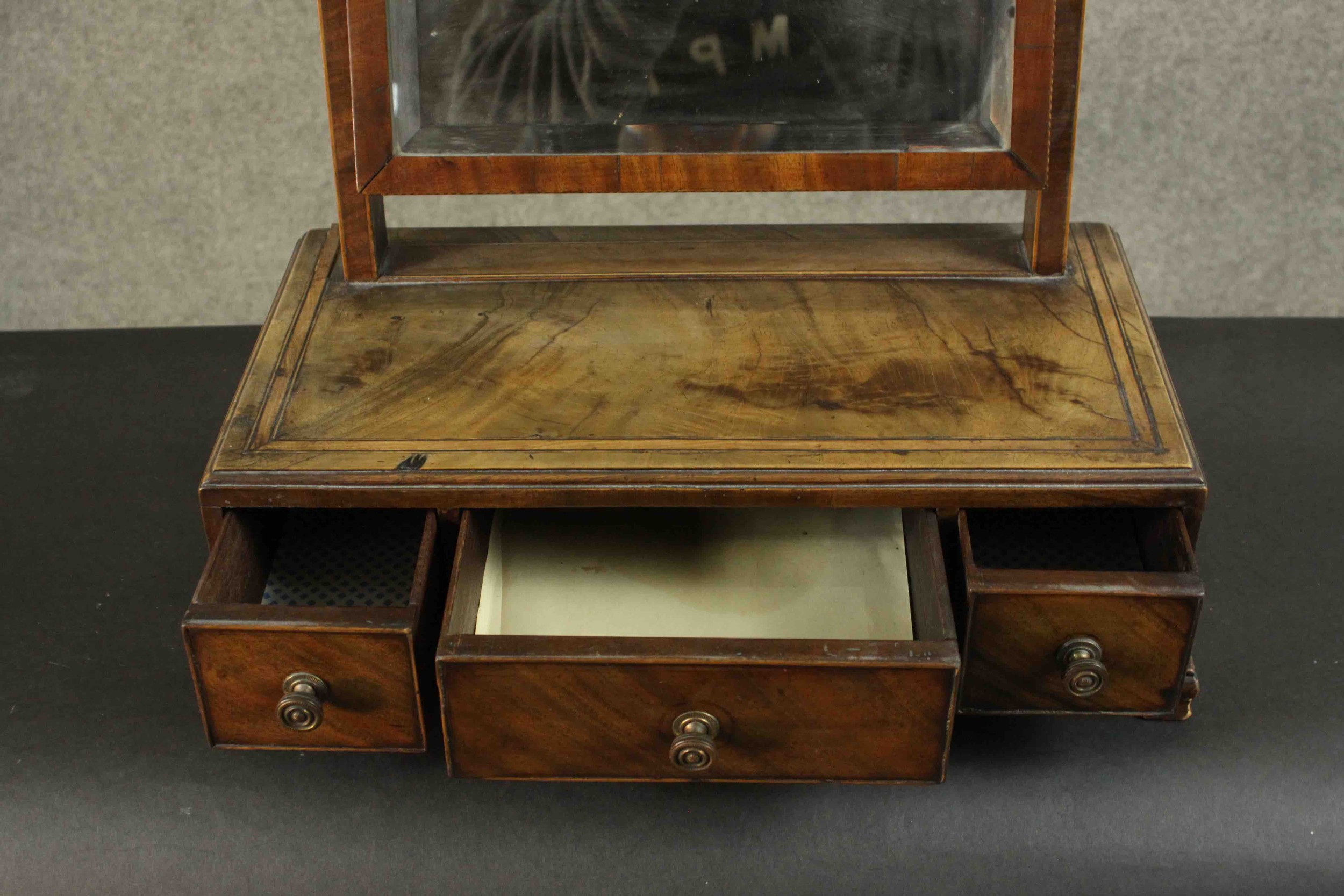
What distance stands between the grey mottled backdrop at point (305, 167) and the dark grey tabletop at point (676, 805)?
75cm

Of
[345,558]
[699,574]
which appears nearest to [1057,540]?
[699,574]

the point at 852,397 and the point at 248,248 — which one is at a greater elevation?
the point at 852,397

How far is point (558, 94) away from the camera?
1406 mm

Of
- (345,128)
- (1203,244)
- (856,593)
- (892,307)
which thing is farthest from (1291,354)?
(345,128)

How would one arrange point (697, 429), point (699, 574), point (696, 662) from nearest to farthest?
point (696, 662)
point (697, 429)
point (699, 574)

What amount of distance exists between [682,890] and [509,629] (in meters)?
0.25

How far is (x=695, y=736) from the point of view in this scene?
1150 millimetres

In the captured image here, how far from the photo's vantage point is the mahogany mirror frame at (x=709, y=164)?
1.38 m

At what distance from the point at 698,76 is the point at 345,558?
0.51 m

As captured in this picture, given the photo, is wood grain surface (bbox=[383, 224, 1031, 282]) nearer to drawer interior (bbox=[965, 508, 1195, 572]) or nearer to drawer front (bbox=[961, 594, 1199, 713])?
drawer interior (bbox=[965, 508, 1195, 572])

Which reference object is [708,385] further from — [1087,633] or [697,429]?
[1087,633]

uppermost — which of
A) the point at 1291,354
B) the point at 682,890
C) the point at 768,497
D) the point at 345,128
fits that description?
the point at 345,128

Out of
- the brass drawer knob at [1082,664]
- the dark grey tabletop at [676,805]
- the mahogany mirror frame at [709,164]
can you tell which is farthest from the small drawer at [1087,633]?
the mahogany mirror frame at [709,164]

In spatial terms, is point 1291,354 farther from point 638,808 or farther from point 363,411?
point 363,411
